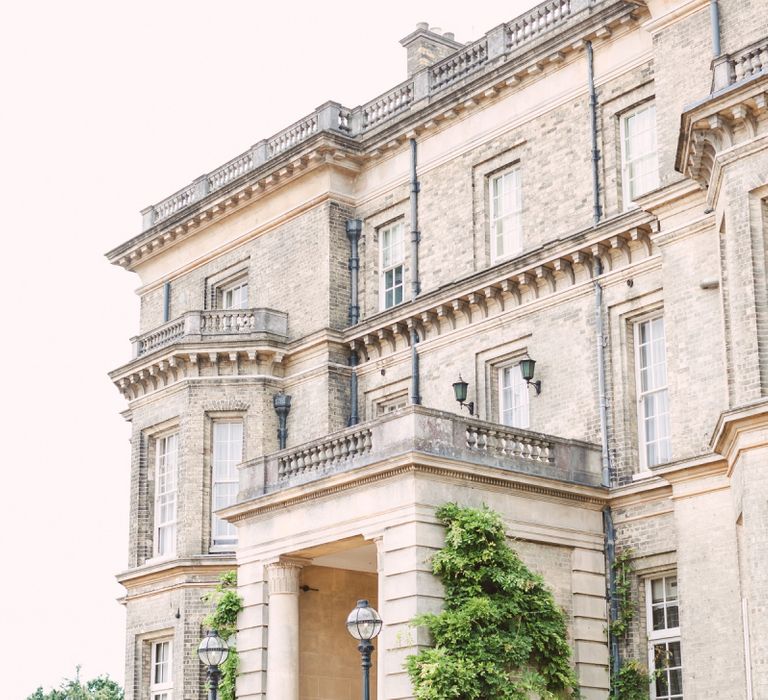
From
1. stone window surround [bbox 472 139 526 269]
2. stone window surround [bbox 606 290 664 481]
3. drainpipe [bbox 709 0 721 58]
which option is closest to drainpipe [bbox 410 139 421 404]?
stone window surround [bbox 472 139 526 269]

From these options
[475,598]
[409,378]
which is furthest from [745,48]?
[409,378]

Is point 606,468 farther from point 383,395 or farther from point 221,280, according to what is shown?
point 221,280

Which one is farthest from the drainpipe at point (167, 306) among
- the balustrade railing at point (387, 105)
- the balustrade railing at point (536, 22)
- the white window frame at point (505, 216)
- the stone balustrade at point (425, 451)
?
the balustrade railing at point (536, 22)

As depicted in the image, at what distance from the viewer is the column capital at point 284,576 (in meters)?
26.5

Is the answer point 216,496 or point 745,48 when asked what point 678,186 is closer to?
point 745,48

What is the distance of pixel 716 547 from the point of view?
75.7 feet

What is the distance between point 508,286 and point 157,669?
40.7 feet

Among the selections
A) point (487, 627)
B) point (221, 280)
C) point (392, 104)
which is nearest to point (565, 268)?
point (392, 104)

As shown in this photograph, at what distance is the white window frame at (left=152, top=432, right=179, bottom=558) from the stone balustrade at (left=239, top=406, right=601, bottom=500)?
6884 mm

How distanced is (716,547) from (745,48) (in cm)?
758

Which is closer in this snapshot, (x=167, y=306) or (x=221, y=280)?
(x=221, y=280)

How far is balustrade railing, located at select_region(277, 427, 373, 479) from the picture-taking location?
2539 cm

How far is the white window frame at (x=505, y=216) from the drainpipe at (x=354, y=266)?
3.97 meters

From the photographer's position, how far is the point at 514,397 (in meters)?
29.2
